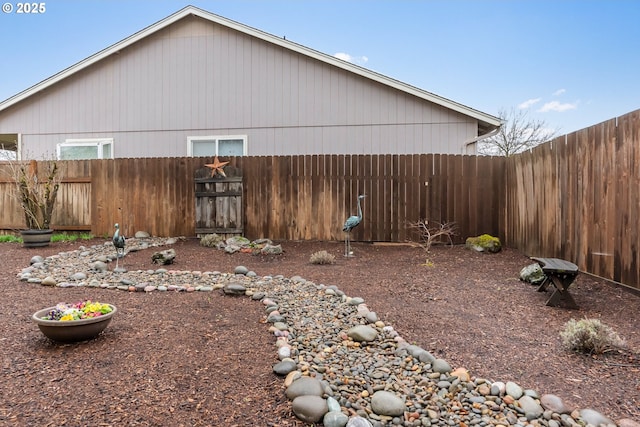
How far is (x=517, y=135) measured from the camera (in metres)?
16.0

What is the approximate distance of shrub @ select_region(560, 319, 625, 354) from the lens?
2.59m

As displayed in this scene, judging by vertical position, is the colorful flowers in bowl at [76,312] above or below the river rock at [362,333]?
above

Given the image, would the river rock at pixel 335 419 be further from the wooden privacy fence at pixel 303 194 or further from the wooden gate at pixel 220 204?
the wooden gate at pixel 220 204

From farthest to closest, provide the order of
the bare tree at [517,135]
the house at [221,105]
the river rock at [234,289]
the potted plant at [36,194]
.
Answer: the bare tree at [517,135] < the house at [221,105] < the potted plant at [36,194] < the river rock at [234,289]

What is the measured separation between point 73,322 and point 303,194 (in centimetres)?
525

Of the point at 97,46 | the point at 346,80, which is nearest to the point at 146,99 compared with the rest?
the point at 97,46

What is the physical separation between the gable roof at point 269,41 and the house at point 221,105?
2 cm

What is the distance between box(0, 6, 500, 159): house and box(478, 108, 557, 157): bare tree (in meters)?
7.81

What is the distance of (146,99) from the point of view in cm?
954

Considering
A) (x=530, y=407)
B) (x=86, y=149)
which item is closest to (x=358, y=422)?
(x=530, y=407)

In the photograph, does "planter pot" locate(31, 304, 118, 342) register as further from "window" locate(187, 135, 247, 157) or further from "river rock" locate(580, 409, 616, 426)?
"window" locate(187, 135, 247, 157)

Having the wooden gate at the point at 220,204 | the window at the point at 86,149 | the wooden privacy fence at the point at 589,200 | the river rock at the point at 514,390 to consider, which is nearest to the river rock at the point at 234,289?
the river rock at the point at 514,390

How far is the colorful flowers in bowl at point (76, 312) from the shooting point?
2699mm

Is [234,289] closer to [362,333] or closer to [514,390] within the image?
[362,333]
